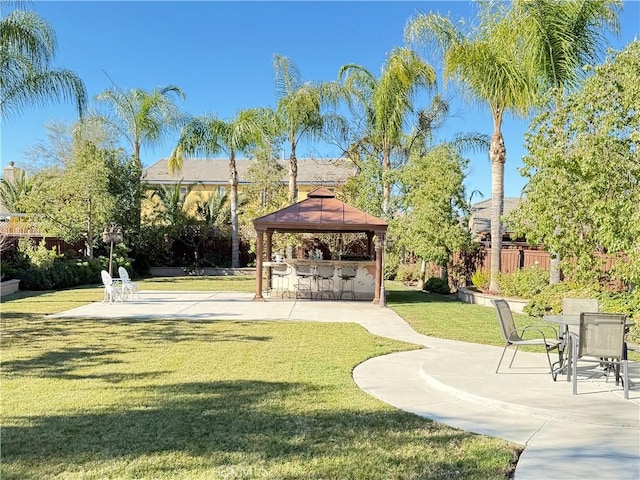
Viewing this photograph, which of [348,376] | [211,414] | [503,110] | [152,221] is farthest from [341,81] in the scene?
[211,414]

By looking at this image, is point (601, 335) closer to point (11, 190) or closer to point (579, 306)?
point (579, 306)

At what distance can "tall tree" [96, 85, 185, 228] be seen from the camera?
28.0 meters

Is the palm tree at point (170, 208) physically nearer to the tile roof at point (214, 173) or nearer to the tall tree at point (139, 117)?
the tall tree at point (139, 117)

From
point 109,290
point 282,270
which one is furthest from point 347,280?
point 109,290

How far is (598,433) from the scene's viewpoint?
526cm

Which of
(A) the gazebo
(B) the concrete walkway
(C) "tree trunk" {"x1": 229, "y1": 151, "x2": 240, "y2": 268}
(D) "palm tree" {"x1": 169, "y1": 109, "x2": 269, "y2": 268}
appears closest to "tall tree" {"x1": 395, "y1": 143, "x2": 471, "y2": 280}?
(A) the gazebo

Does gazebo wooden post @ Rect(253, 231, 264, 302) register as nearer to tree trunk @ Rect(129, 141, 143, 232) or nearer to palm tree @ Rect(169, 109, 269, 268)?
palm tree @ Rect(169, 109, 269, 268)

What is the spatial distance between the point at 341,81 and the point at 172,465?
21.8m

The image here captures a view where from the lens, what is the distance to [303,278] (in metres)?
18.9

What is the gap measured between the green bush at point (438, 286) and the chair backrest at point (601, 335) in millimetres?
15249

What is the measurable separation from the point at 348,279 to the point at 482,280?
5027 millimetres

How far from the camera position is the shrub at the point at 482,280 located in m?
19.0

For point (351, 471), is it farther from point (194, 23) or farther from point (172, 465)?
point (194, 23)

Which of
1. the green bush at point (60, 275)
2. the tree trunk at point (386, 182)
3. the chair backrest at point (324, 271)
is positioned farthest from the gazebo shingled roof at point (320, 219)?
the green bush at point (60, 275)
